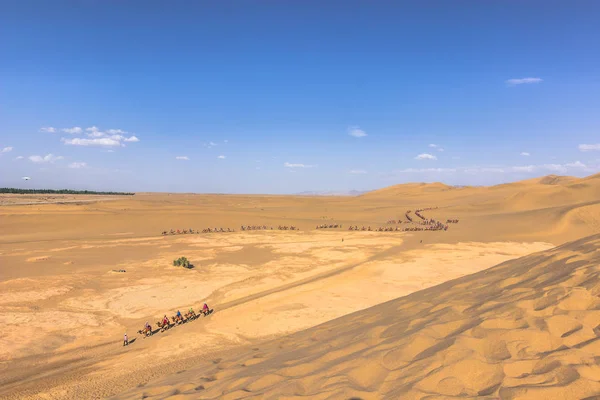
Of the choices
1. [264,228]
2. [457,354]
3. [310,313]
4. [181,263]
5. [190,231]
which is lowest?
[310,313]

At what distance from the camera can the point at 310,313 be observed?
11570 mm

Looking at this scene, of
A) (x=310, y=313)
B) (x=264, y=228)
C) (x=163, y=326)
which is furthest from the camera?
(x=264, y=228)

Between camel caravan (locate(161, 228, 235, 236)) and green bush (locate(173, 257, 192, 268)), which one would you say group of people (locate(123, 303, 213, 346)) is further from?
camel caravan (locate(161, 228, 235, 236))

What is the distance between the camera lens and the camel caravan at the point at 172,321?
34.0ft

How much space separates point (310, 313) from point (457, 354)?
8567 mm

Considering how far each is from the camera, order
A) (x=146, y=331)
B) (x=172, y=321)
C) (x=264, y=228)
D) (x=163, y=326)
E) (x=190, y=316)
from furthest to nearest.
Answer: (x=264, y=228), (x=190, y=316), (x=172, y=321), (x=163, y=326), (x=146, y=331)

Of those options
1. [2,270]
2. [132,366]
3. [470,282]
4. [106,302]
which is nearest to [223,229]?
[2,270]

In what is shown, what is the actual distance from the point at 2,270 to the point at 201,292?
11.0 metres

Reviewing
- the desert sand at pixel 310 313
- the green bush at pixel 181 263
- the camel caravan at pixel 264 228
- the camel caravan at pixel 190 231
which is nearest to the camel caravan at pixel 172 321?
the desert sand at pixel 310 313

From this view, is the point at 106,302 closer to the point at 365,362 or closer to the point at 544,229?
the point at 365,362

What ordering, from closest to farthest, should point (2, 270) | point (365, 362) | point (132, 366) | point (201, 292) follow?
point (365, 362)
point (132, 366)
point (201, 292)
point (2, 270)

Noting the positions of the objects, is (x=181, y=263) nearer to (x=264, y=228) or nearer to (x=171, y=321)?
(x=171, y=321)

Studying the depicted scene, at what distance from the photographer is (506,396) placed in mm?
2693

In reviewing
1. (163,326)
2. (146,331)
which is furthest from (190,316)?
(146,331)
